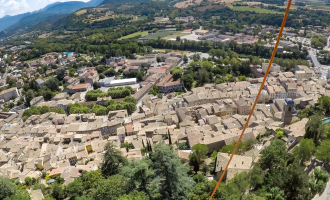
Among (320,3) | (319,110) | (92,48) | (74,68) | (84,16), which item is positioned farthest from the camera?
(84,16)

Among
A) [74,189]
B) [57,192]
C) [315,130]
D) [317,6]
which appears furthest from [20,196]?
[317,6]

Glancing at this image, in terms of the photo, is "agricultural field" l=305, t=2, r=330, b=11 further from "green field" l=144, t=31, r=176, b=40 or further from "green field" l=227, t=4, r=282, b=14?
"green field" l=144, t=31, r=176, b=40

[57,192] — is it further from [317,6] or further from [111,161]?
[317,6]

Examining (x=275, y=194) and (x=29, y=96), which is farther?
(x=29, y=96)

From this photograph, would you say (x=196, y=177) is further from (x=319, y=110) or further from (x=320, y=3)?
(x=320, y=3)

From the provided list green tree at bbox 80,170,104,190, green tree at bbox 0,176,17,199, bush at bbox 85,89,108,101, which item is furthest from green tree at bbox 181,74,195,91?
green tree at bbox 0,176,17,199

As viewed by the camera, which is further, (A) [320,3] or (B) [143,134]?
(A) [320,3]

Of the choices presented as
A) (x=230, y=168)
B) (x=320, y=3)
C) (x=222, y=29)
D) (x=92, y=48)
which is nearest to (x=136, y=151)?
(x=230, y=168)
